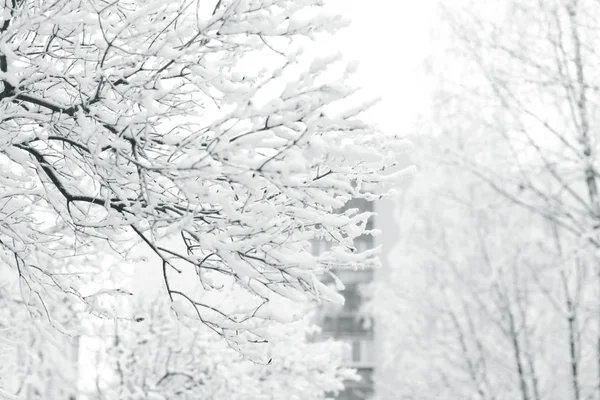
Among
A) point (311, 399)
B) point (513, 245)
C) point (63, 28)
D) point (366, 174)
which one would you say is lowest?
point (311, 399)

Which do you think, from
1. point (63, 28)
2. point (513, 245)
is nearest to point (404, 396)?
point (513, 245)

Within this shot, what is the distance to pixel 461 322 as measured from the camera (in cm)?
1162

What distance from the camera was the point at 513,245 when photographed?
400 inches

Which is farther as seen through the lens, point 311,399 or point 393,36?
point 393,36

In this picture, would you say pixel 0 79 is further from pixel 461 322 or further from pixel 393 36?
pixel 461 322

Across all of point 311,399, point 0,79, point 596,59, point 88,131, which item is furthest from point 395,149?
point 311,399

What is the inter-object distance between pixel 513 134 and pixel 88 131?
5201 mm

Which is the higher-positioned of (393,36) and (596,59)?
(393,36)

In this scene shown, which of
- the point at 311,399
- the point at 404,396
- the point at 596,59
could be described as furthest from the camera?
the point at 404,396

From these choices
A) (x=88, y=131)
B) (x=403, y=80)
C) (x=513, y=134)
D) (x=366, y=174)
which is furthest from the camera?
(x=403, y=80)

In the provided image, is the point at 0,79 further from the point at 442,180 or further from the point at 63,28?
the point at 442,180

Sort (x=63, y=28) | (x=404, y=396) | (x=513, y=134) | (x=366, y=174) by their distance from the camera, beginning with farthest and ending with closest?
1. (x=404, y=396)
2. (x=513, y=134)
3. (x=366, y=174)
4. (x=63, y=28)

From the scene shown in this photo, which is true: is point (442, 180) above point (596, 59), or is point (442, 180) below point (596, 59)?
above

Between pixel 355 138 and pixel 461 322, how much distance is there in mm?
9065
